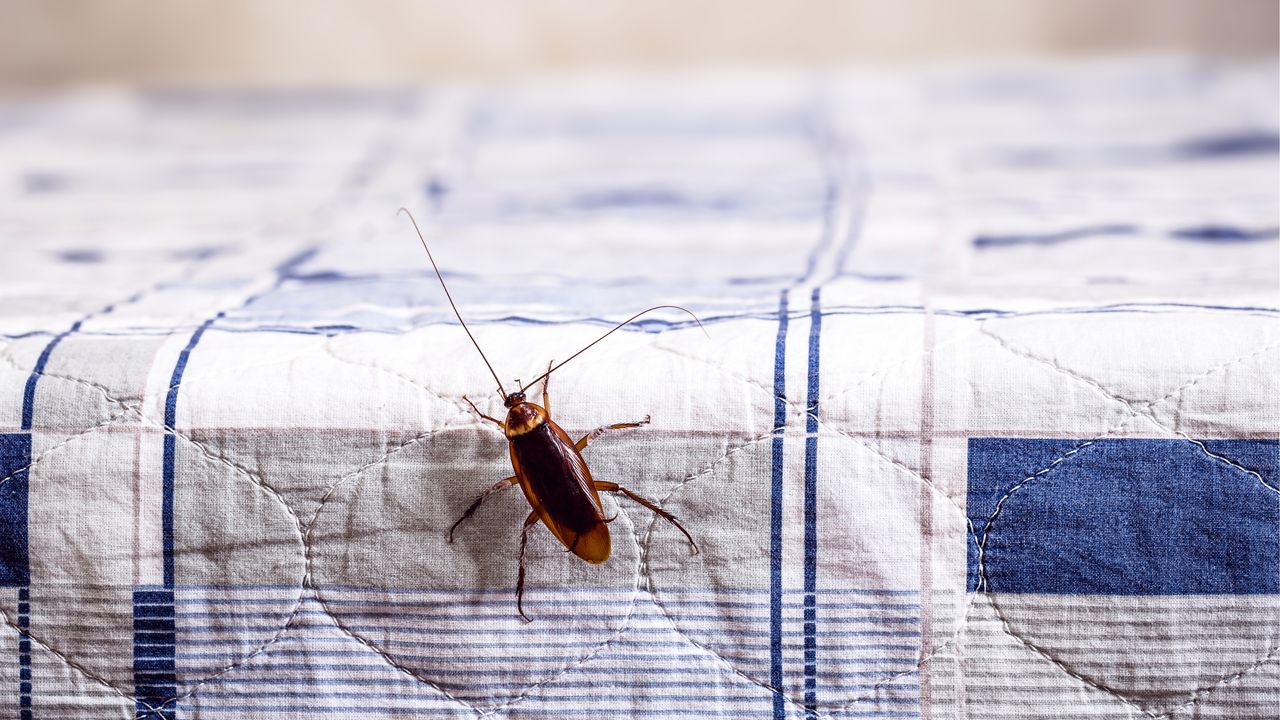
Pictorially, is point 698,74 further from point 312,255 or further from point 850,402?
point 850,402

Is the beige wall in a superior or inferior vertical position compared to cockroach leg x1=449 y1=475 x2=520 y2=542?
superior

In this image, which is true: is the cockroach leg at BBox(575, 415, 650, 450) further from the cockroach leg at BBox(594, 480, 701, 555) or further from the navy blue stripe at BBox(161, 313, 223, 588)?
the navy blue stripe at BBox(161, 313, 223, 588)

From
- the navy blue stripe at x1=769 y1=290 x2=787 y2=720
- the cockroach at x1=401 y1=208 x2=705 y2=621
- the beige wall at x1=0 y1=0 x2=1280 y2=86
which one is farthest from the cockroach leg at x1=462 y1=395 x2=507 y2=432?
the beige wall at x1=0 y1=0 x2=1280 y2=86

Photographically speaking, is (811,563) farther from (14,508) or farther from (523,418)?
(14,508)

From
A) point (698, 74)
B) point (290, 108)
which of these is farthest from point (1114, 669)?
point (290, 108)

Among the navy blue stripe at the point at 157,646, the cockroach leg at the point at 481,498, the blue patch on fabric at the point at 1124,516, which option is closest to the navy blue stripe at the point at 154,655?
the navy blue stripe at the point at 157,646
